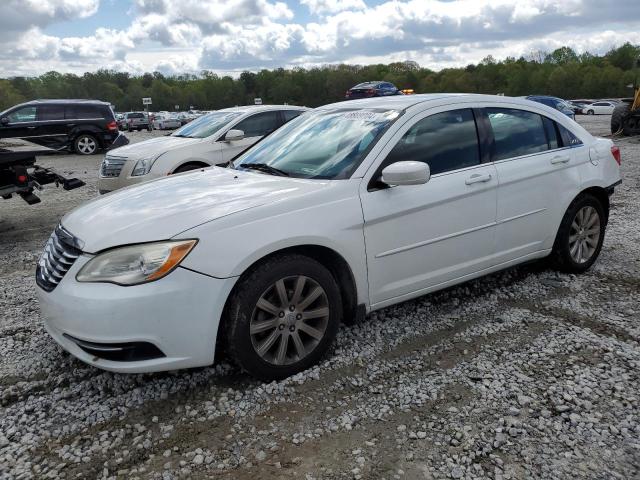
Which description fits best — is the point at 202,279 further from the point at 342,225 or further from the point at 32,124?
the point at 32,124

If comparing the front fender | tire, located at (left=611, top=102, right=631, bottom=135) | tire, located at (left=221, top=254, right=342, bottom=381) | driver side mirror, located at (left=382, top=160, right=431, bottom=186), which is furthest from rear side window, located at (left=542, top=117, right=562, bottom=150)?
tire, located at (left=611, top=102, right=631, bottom=135)

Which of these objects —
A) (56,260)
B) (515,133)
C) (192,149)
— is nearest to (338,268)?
(56,260)

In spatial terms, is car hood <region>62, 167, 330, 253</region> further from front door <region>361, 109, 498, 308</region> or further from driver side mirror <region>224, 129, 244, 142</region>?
driver side mirror <region>224, 129, 244, 142</region>

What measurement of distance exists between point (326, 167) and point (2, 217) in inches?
280

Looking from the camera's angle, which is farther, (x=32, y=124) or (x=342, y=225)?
(x=32, y=124)

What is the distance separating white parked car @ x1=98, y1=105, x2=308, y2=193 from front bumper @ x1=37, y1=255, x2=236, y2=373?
481cm

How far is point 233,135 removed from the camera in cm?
839

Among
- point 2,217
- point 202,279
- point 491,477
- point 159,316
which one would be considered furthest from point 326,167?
point 2,217

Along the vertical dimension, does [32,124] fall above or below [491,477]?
above

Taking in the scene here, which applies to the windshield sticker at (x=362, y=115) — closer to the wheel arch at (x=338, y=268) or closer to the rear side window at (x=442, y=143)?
the rear side window at (x=442, y=143)

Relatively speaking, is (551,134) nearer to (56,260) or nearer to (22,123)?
(56,260)

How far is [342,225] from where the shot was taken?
331 cm

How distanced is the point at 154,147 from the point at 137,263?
236 inches

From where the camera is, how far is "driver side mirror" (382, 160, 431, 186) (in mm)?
3332
